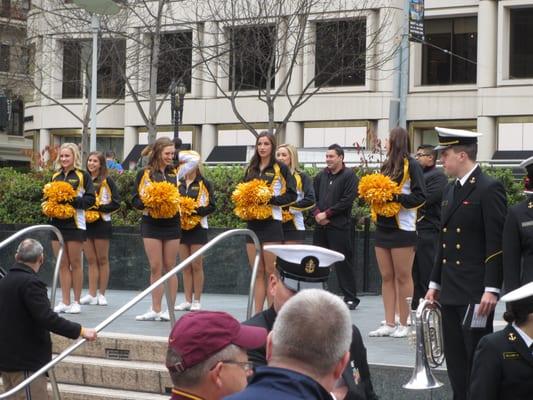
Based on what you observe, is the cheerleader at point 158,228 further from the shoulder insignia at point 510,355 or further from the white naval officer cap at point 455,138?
the shoulder insignia at point 510,355

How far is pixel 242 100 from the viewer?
53469 mm

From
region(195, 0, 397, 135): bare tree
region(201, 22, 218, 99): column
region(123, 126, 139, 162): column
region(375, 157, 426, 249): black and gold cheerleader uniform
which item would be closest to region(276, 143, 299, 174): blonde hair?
region(375, 157, 426, 249): black and gold cheerleader uniform

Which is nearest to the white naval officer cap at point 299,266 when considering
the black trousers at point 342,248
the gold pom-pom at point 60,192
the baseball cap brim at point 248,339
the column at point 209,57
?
the baseball cap brim at point 248,339

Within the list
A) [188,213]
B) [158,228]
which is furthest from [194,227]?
[158,228]

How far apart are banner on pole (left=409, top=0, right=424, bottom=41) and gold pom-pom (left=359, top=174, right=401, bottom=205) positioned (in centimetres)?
1591

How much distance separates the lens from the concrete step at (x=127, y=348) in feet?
38.7

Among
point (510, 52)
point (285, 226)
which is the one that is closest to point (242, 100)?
point (510, 52)

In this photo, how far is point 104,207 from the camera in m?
15.5

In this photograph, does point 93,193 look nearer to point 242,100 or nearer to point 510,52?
point 510,52

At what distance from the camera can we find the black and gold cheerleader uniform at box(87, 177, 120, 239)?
15.5 meters

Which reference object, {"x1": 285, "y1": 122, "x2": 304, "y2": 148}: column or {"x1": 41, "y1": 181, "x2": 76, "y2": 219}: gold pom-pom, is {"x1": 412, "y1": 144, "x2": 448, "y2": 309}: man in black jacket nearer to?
{"x1": 41, "y1": 181, "x2": 76, "y2": 219}: gold pom-pom

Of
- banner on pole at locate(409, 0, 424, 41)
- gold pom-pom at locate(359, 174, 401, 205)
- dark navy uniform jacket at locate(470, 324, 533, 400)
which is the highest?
banner on pole at locate(409, 0, 424, 41)

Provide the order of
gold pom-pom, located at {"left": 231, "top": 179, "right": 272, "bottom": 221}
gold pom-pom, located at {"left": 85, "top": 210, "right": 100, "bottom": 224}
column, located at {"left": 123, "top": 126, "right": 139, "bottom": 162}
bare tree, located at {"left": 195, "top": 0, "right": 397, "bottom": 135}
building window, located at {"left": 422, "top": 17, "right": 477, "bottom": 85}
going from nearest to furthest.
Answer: gold pom-pom, located at {"left": 231, "top": 179, "right": 272, "bottom": 221} → gold pom-pom, located at {"left": 85, "top": 210, "right": 100, "bottom": 224} → bare tree, located at {"left": 195, "top": 0, "right": 397, "bottom": 135} → building window, located at {"left": 422, "top": 17, "right": 477, "bottom": 85} → column, located at {"left": 123, "top": 126, "right": 139, "bottom": 162}

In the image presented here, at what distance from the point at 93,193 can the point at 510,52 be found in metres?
35.2
